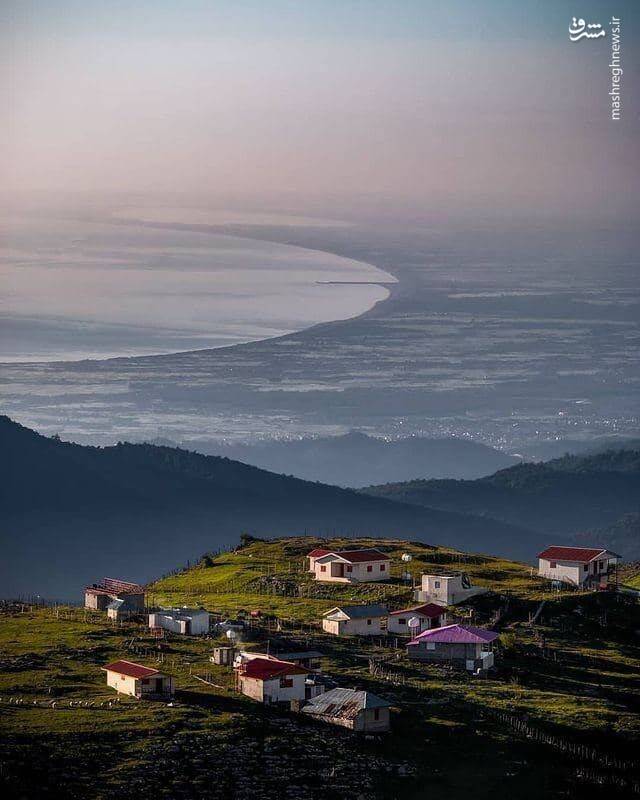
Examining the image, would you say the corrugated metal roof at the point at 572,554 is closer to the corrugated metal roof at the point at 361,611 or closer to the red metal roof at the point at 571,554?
the red metal roof at the point at 571,554

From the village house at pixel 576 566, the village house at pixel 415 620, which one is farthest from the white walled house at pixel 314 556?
the village house at pixel 415 620

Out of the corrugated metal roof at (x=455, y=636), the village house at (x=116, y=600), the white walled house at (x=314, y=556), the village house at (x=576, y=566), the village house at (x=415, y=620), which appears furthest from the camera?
the white walled house at (x=314, y=556)

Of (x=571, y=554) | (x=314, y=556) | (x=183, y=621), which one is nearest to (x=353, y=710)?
(x=183, y=621)

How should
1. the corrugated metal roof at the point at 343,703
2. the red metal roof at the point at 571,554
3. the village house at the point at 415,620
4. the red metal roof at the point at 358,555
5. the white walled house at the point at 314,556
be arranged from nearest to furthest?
the corrugated metal roof at the point at 343,703 → the village house at the point at 415,620 → the red metal roof at the point at 358,555 → the red metal roof at the point at 571,554 → the white walled house at the point at 314,556

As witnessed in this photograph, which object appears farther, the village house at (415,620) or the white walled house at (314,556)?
the white walled house at (314,556)

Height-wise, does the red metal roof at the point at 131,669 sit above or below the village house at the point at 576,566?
below

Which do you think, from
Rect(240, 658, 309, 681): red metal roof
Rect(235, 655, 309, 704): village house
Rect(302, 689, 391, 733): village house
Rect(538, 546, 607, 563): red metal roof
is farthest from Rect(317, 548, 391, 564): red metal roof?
Rect(302, 689, 391, 733): village house
